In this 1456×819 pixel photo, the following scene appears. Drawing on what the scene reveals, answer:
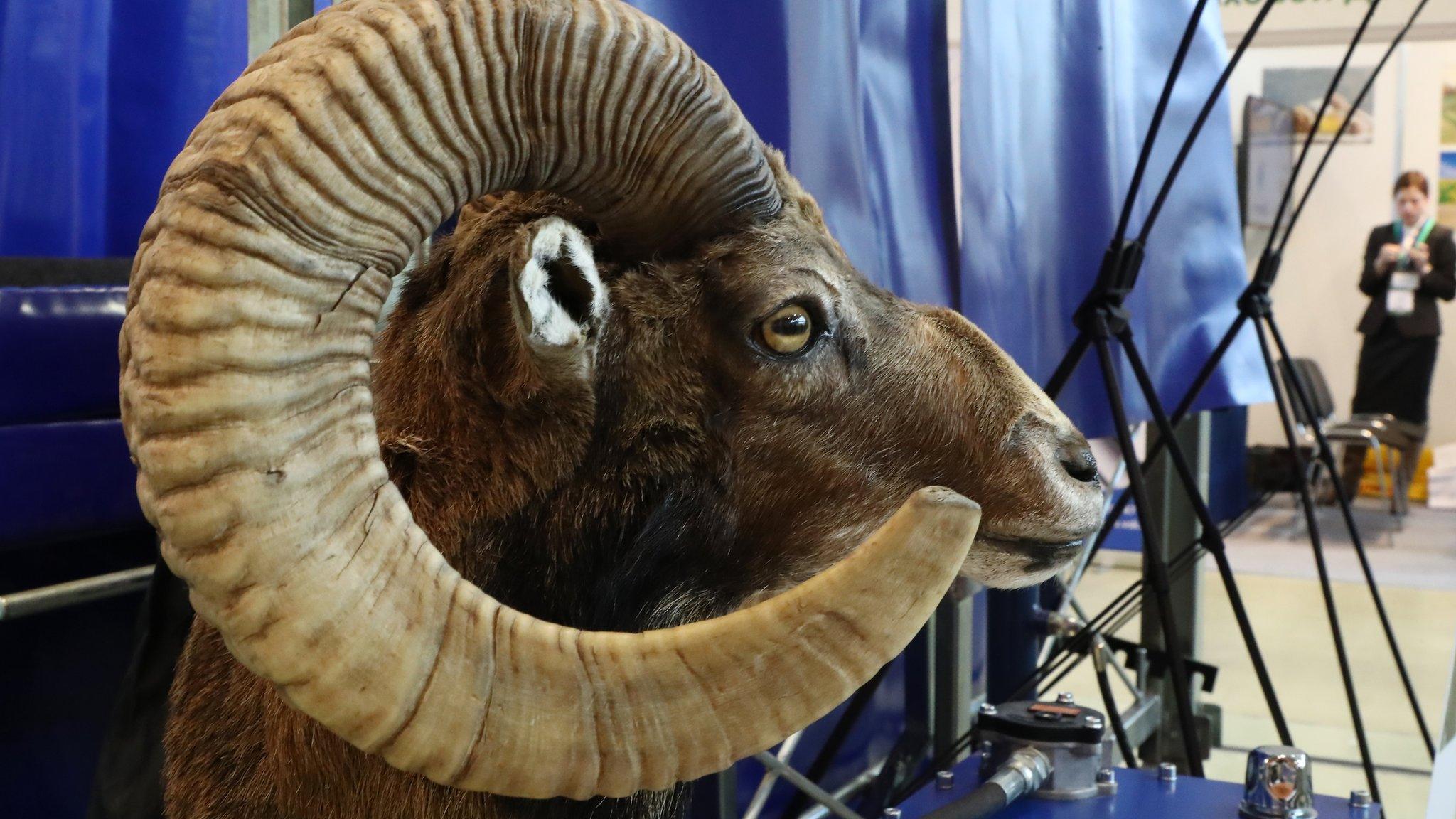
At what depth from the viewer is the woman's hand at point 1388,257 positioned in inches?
225

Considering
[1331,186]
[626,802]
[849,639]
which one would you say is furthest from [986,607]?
[1331,186]

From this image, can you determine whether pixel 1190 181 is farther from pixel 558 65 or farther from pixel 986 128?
pixel 558 65

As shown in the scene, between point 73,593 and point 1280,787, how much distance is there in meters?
1.21

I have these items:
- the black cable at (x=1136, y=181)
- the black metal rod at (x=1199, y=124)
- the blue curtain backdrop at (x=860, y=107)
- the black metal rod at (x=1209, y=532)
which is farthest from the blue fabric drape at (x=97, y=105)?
the black metal rod at (x=1209, y=532)

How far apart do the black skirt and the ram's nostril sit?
18.4 ft

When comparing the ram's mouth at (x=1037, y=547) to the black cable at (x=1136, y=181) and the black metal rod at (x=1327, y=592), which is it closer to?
the black cable at (x=1136, y=181)

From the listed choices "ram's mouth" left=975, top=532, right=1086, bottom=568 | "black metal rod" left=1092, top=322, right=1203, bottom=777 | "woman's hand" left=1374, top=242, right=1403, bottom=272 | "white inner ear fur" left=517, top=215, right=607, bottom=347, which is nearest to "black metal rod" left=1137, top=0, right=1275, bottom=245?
"black metal rod" left=1092, top=322, right=1203, bottom=777

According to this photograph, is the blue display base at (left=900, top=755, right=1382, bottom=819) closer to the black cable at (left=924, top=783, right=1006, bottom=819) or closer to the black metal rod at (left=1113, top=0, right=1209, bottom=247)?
the black cable at (left=924, top=783, right=1006, bottom=819)

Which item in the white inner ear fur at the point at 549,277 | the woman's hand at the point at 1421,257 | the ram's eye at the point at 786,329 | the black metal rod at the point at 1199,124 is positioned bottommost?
the woman's hand at the point at 1421,257

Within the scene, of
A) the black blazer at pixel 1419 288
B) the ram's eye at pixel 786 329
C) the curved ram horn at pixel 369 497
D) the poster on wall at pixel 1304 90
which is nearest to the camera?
the curved ram horn at pixel 369 497

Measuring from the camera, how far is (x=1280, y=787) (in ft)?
4.08

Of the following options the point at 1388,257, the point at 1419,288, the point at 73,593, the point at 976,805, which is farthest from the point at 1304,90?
the point at 73,593

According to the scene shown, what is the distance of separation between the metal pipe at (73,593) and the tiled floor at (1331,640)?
313 cm

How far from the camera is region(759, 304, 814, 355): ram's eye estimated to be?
0.98 meters
